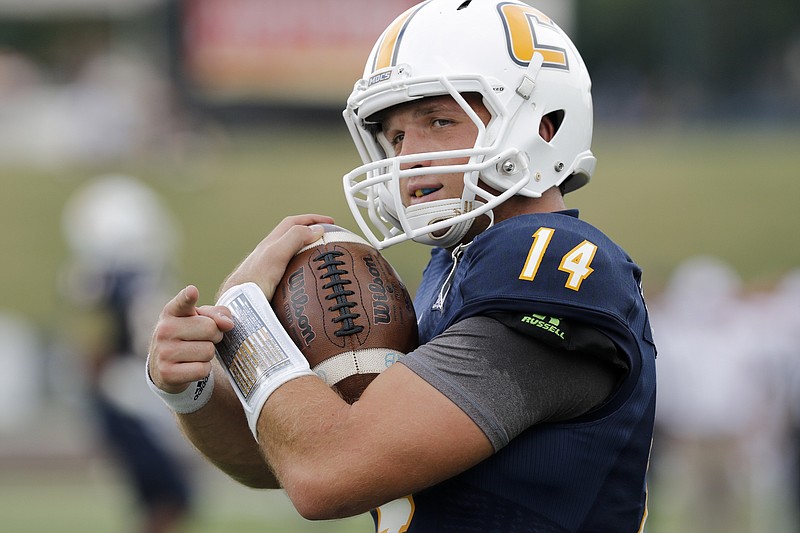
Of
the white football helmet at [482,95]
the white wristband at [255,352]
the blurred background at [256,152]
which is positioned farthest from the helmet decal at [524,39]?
the blurred background at [256,152]

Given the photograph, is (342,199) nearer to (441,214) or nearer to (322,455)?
(441,214)

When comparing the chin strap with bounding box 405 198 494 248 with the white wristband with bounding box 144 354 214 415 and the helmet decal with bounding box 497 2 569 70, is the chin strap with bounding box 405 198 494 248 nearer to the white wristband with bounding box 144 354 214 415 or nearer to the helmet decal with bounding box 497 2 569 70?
the helmet decal with bounding box 497 2 569 70

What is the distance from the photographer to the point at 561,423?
2.21 m

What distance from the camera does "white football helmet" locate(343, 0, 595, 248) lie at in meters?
2.37

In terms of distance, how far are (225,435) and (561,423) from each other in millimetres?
783

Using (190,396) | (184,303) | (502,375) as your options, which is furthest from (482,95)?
(190,396)

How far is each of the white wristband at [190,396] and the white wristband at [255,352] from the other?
119mm

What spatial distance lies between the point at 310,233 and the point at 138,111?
17639 millimetres

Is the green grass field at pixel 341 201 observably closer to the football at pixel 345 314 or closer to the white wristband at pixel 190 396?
the white wristband at pixel 190 396

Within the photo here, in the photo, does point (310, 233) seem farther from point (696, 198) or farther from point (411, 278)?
point (696, 198)

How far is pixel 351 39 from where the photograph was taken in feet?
61.2

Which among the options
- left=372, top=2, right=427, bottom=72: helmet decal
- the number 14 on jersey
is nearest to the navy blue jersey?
the number 14 on jersey

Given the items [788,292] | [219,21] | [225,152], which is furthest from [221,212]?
[788,292]

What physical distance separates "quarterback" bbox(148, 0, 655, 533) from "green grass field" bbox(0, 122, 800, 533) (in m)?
13.9
